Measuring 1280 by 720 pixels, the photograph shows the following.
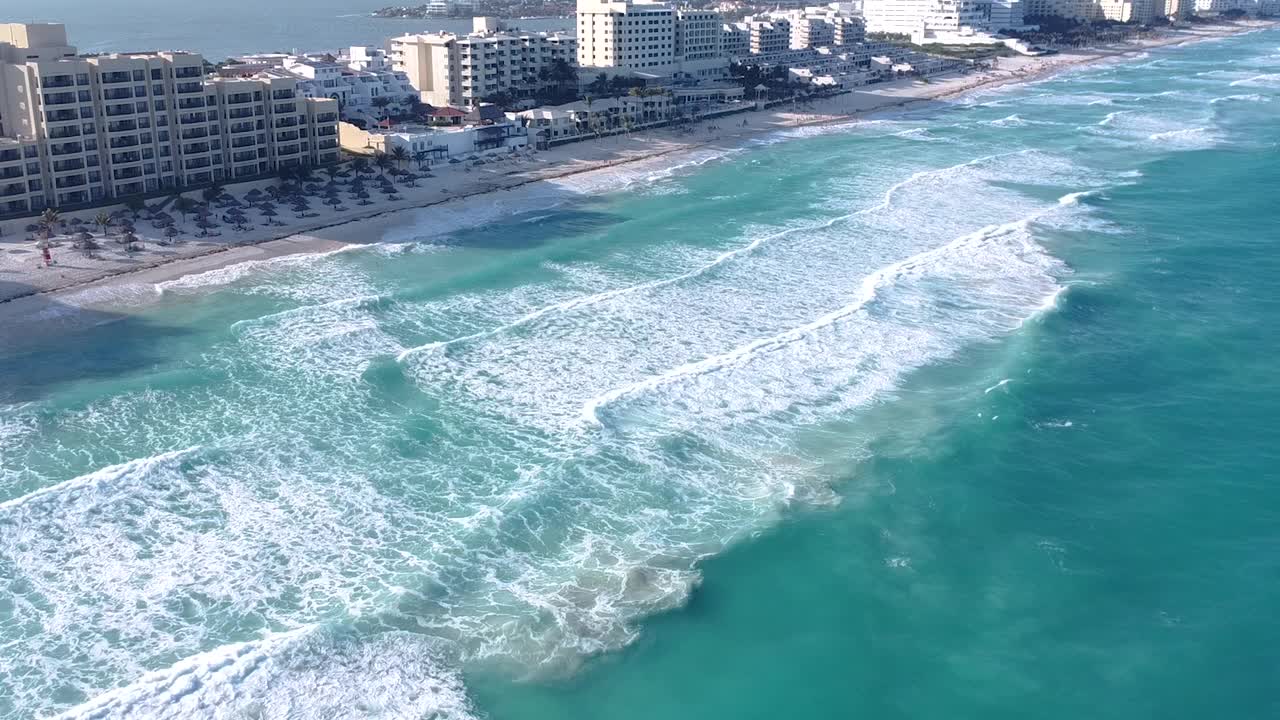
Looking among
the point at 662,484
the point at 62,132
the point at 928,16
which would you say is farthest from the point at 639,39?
the point at 928,16

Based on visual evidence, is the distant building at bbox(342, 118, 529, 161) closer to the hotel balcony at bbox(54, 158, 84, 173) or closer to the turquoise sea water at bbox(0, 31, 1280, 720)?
the turquoise sea water at bbox(0, 31, 1280, 720)

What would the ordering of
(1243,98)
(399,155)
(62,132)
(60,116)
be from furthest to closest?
(1243,98) < (399,155) < (62,132) < (60,116)

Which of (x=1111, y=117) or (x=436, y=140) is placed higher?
(x=1111, y=117)

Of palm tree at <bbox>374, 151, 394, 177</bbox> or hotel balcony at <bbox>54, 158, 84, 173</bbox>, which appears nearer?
hotel balcony at <bbox>54, 158, 84, 173</bbox>

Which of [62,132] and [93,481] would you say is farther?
[62,132]

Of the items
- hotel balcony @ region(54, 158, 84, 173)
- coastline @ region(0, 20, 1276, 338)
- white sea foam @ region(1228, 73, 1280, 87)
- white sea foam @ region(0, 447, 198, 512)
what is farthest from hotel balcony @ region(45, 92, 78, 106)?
white sea foam @ region(1228, 73, 1280, 87)

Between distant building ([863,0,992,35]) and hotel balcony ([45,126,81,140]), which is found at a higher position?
distant building ([863,0,992,35])

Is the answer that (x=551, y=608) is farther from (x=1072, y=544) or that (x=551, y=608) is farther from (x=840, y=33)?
(x=840, y=33)

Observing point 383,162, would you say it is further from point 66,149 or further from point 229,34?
point 229,34
